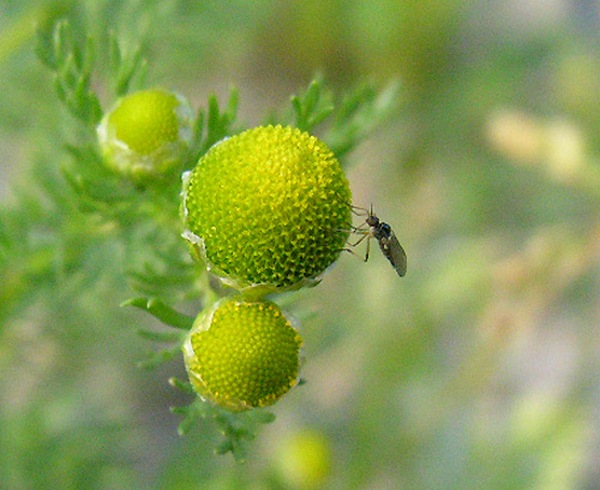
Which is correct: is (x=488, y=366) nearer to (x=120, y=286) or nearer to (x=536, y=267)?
(x=536, y=267)

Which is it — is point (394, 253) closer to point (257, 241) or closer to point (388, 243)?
point (388, 243)

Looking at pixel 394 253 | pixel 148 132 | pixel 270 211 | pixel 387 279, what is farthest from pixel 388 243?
pixel 387 279

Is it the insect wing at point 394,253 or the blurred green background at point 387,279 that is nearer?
the insect wing at point 394,253

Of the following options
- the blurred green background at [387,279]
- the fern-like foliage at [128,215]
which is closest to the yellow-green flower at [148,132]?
the fern-like foliage at [128,215]

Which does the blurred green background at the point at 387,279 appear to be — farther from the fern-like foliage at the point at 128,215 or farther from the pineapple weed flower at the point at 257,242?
the pineapple weed flower at the point at 257,242

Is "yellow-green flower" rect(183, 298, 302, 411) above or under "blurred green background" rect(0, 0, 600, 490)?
above

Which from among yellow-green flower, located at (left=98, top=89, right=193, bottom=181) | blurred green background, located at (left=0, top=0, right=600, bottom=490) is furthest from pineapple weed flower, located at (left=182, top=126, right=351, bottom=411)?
blurred green background, located at (left=0, top=0, right=600, bottom=490)

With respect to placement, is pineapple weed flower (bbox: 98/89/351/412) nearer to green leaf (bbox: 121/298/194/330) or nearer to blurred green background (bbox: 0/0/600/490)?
green leaf (bbox: 121/298/194/330)
